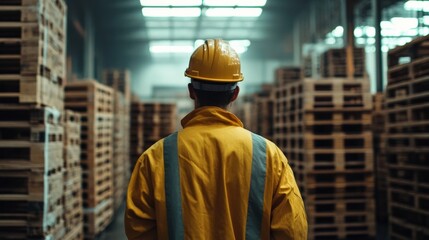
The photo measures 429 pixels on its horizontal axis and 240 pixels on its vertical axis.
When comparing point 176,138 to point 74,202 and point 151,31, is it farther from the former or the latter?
point 151,31

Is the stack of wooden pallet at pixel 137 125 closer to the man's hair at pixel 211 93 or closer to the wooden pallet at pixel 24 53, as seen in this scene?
the wooden pallet at pixel 24 53

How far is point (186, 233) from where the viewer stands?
215 cm

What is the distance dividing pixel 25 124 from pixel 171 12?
629 inches

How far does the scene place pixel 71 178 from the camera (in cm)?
574

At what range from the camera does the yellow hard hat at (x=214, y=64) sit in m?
2.37

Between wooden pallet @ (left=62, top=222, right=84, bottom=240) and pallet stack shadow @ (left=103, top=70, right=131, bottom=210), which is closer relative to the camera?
wooden pallet @ (left=62, top=222, right=84, bottom=240)

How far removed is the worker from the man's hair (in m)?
0.06

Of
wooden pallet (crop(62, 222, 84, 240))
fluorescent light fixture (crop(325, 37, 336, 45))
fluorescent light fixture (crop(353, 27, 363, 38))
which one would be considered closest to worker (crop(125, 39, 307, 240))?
wooden pallet (crop(62, 222, 84, 240))

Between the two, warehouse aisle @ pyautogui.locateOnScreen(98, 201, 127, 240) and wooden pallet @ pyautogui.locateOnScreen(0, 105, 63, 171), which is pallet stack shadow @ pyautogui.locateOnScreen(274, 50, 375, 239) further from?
wooden pallet @ pyautogui.locateOnScreen(0, 105, 63, 171)

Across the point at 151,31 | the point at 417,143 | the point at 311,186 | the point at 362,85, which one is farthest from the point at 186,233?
the point at 151,31

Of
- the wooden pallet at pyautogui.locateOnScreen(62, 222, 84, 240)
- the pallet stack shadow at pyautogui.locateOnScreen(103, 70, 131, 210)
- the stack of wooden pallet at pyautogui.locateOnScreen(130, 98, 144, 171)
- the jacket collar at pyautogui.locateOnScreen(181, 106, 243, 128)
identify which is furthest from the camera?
the stack of wooden pallet at pyautogui.locateOnScreen(130, 98, 144, 171)

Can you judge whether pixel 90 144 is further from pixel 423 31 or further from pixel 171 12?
pixel 171 12

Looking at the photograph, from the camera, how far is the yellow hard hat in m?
2.37

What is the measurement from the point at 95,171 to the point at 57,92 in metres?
2.78
